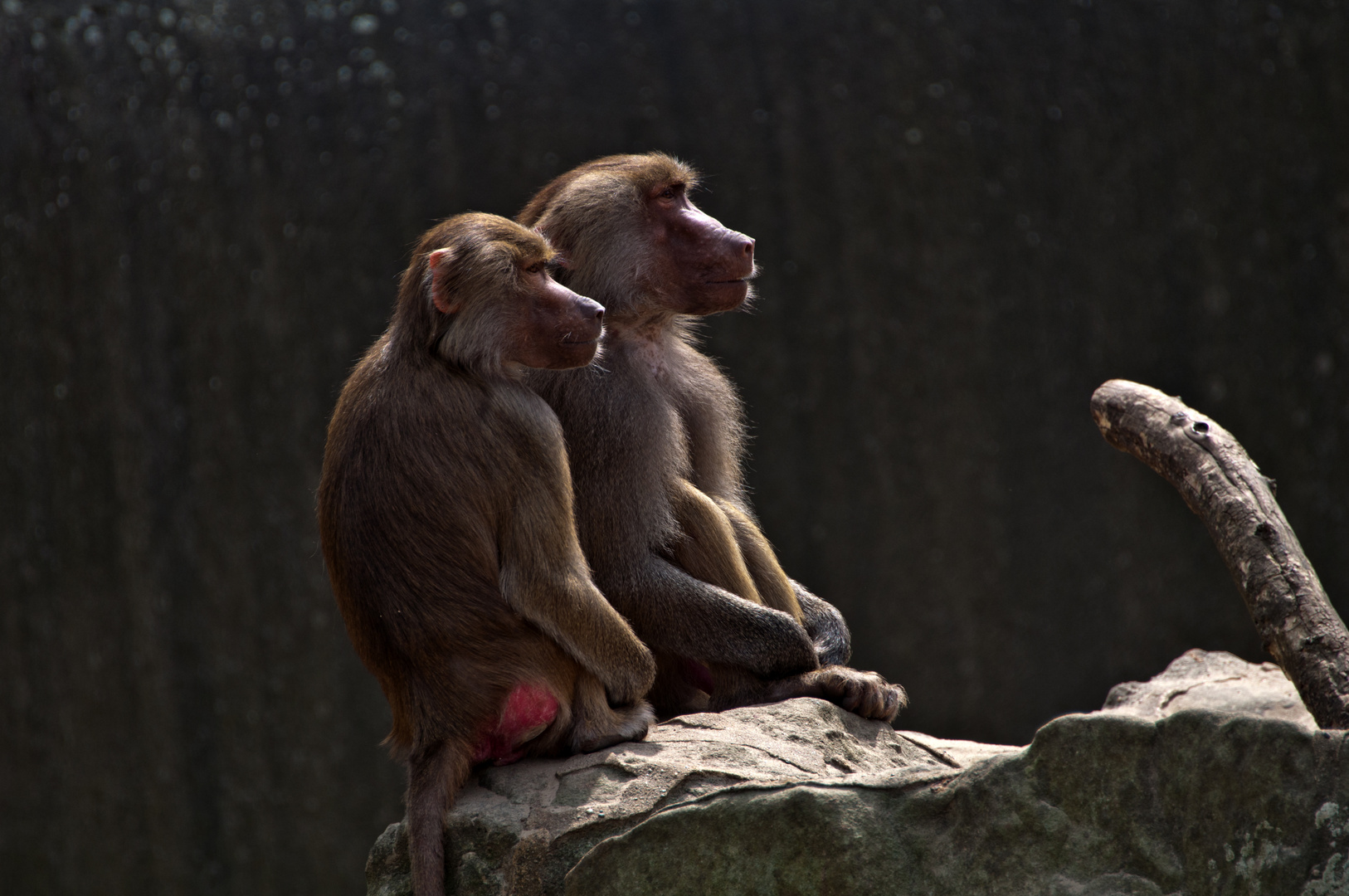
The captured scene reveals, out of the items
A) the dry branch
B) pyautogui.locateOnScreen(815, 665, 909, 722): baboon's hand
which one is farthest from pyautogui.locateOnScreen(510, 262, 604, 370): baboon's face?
the dry branch

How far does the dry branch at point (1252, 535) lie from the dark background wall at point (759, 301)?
217 centimetres

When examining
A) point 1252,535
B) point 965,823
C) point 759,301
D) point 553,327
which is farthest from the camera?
point 759,301

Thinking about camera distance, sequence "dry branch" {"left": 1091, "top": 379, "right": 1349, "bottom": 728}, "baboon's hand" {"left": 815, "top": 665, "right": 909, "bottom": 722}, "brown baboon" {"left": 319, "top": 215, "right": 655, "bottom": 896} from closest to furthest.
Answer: "brown baboon" {"left": 319, "top": 215, "right": 655, "bottom": 896}, "dry branch" {"left": 1091, "top": 379, "right": 1349, "bottom": 728}, "baboon's hand" {"left": 815, "top": 665, "right": 909, "bottom": 722}

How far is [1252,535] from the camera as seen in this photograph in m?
2.73

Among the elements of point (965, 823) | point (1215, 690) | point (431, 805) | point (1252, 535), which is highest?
point (1252, 535)

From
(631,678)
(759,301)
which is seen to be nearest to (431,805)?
(631,678)

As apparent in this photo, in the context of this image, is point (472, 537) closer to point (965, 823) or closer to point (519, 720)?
point (519, 720)

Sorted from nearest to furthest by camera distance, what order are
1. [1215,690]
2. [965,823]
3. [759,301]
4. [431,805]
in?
[965,823] < [431,805] < [1215,690] < [759,301]

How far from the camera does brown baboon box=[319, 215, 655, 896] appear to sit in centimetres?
227

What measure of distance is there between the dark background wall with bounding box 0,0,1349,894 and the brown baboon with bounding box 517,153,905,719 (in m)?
2.27

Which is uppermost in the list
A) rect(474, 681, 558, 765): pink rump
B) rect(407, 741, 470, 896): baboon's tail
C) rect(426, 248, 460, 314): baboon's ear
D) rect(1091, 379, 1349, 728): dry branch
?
rect(426, 248, 460, 314): baboon's ear

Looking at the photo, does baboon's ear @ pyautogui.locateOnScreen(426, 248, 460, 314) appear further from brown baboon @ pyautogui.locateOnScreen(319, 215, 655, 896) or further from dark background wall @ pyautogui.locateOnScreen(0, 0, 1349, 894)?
dark background wall @ pyautogui.locateOnScreen(0, 0, 1349, 894)

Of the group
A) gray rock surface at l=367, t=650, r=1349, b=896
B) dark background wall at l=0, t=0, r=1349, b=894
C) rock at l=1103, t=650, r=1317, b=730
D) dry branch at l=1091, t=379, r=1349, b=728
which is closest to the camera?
gray rock surface at l=367, t=650, r=1349, b=896

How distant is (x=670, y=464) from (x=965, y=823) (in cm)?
115
